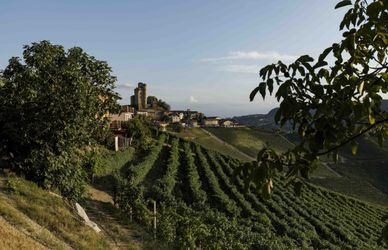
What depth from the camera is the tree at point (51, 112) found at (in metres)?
18.7

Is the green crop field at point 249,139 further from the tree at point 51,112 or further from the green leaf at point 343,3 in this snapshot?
the green leaf at point 343,3

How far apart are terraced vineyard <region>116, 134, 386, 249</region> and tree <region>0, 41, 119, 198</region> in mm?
5494

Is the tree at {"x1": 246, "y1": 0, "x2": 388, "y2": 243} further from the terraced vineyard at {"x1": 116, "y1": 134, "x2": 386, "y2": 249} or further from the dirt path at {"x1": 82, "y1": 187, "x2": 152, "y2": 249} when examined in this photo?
the terraced vineyard at {"x1": 116, "y1": 134, "x2": 386, "y2": 249}

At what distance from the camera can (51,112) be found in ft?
61.2

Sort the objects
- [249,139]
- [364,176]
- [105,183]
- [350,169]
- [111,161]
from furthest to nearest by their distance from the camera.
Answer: [249,139], [350,169], [364,176], [111,161], [105,183]

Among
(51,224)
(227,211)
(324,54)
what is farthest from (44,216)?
(227,211)

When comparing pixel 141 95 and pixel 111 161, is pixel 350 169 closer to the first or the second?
pixel 111 161

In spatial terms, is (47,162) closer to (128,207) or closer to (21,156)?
(21,156)

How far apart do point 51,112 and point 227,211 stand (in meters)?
20.7

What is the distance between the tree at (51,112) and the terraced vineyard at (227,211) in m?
5.49

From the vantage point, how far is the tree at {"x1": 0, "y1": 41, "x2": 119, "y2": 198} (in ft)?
61.4

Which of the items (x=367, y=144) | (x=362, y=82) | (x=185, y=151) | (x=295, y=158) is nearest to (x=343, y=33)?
(x=362, y=82)

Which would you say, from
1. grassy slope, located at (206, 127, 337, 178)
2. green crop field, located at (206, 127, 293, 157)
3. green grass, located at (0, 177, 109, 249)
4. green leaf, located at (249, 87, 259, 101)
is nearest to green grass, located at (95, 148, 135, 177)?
green grass, located at (0, 177, 109, 249)

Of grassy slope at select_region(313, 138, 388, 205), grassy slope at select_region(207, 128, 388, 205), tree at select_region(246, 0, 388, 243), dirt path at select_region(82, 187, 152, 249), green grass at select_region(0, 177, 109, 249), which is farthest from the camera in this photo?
grassy slope at select_region(207, 128, 388, 205)
